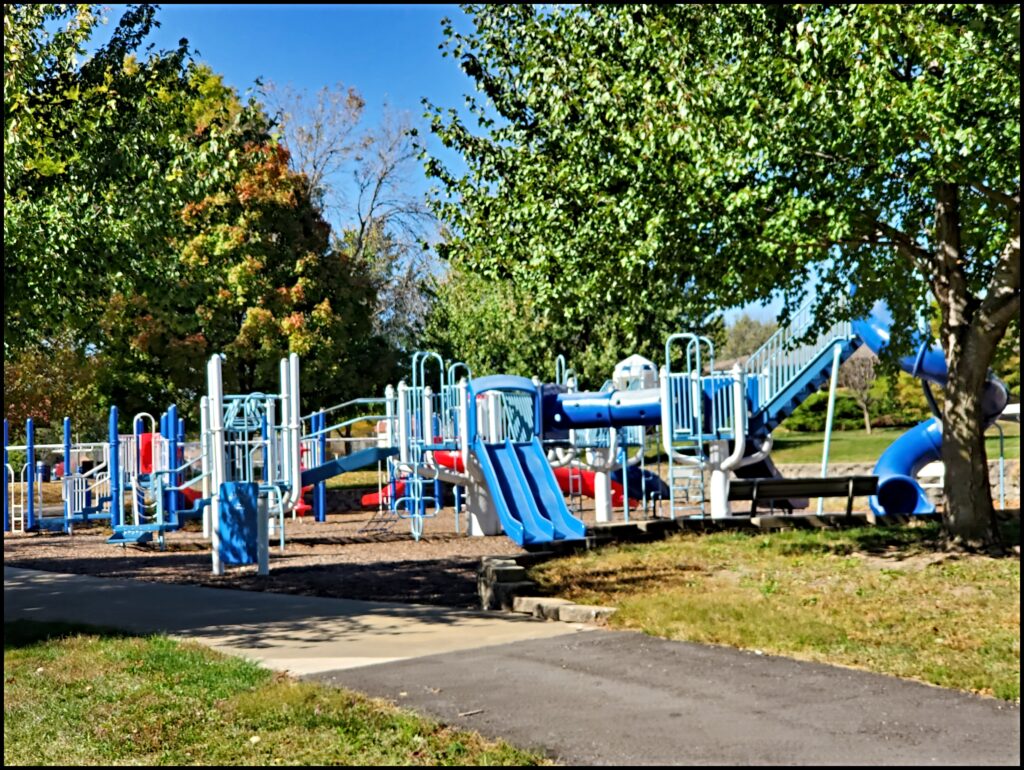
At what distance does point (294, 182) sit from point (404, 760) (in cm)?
2729

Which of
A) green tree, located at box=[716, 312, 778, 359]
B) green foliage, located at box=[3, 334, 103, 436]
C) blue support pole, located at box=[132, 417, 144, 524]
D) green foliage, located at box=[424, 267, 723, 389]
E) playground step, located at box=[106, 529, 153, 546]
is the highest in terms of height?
green tree, located at box=[716, 312, 778, 359]

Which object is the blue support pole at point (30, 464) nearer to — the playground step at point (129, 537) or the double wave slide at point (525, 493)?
the playground step at point (129, 537)

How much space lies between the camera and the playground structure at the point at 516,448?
15.6 metres

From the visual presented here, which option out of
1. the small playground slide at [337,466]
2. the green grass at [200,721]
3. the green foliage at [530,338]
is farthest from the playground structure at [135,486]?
the green foliage at [530,338]

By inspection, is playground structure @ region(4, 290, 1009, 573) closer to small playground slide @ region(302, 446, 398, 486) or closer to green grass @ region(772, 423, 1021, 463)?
small playground slide @ region(302, 446, 398, 486)

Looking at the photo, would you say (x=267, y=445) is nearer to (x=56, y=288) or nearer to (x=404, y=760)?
(x=56, y=288)

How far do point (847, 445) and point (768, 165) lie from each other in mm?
30962

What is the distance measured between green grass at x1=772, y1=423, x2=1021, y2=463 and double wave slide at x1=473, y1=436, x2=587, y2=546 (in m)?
19.3

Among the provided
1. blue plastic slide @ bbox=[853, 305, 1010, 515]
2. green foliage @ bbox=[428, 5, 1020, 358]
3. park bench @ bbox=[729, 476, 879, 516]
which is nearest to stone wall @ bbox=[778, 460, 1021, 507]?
blue plastic slide @ bbox=[853, 305, 1010, 515]

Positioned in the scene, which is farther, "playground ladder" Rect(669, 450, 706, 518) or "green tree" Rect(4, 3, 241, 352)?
"playground ladder" Rect(669, 450, 706, 518)

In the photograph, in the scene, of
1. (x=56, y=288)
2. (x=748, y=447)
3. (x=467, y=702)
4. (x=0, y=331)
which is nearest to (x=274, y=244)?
(x=748, y=447)

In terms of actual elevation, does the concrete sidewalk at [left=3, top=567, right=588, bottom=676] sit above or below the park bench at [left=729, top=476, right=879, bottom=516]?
below

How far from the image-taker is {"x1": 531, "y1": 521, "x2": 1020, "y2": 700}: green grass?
7.93 metres

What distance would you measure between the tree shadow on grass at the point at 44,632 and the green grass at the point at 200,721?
89 centimetres
